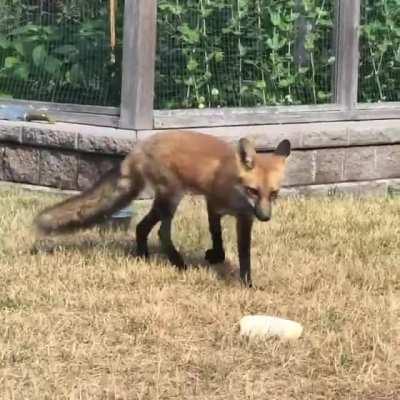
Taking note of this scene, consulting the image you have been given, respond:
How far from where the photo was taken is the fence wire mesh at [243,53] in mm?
8391

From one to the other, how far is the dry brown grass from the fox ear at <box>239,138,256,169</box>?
2.65 feet

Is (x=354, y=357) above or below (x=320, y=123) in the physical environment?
below

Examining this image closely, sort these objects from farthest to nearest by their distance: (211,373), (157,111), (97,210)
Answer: (157,111) → (97,210) → (211,373)

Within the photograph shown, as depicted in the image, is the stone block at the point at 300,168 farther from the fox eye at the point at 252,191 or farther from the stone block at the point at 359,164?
the fox eye at the point at 252,191

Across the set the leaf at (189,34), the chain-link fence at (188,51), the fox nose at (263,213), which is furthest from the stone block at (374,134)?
the fox nose at (263,213)

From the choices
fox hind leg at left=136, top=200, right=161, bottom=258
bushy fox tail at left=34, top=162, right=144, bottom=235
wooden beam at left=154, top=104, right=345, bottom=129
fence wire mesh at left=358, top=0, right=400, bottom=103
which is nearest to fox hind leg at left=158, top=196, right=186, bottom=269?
fox hind leg at left=136, top=200, right=161, bottom=258

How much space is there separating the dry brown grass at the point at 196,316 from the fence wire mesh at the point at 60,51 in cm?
140

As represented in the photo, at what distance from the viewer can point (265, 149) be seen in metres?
8.62

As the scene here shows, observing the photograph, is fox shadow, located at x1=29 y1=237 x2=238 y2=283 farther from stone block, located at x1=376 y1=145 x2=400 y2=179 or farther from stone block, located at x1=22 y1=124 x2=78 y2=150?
stone block, located at x1=376 y1=145 x2=400 y2=179

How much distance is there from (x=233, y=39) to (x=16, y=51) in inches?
80.7

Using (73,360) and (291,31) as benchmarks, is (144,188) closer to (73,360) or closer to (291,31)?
(73,360)

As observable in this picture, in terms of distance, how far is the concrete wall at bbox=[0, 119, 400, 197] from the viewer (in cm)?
823

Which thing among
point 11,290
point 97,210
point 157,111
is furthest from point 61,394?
point 157,111

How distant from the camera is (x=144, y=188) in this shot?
661cm
